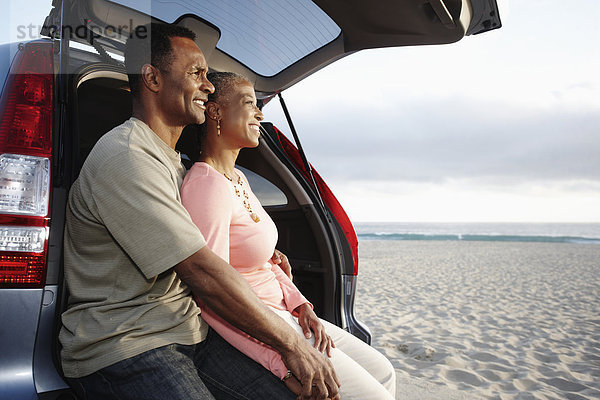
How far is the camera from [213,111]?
202 centimetres

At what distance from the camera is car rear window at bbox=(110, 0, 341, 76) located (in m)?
1.92

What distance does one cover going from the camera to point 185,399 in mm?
1224

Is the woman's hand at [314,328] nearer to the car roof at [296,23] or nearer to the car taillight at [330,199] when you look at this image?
the car taillight at [330,199]

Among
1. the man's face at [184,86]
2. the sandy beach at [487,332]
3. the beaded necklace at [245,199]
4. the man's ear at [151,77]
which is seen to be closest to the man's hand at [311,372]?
the beaded necklace at [245,199]

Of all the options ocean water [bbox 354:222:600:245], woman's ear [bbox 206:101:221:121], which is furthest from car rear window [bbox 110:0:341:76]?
ocean water [bbox 354:222:600:245]

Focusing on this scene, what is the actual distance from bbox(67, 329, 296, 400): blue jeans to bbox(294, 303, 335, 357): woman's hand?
0.99ft

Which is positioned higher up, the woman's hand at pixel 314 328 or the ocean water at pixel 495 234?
the woman's hand at pixel 314 328

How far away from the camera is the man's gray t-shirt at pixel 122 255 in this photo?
124 centimetres

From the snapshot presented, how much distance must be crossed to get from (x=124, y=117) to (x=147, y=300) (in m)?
1.40

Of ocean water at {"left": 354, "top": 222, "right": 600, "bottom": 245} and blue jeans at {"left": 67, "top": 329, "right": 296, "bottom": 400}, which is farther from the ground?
blue jeans at {"left": 67, "top": 329, "right": 296, "bottom": 400}

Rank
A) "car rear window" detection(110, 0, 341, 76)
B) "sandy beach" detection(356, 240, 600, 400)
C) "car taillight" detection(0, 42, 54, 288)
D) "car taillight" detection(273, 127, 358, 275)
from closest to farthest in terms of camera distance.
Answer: "car taillight" detection(0, 42, 54, 288) → "car rear window" detection(110, 0, 341, 76) → "car taillight" detection(273, 127, 358, 275) → "sandy beach" detection(356, 240, 600, 400)

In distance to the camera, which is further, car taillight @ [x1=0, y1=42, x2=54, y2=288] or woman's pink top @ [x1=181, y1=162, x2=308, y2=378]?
woman's pink top @ [x1=181, y1=162, x2=308, y2=378]

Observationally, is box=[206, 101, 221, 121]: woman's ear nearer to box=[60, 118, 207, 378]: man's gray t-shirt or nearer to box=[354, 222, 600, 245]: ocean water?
box=[60, 118, 207, 378]: man's gray t-shirt

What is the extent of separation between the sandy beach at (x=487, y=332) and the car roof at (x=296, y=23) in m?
2.53
